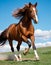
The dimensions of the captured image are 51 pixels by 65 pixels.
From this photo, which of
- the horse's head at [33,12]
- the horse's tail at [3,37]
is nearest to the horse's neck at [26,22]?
the horse's head at [33,12]

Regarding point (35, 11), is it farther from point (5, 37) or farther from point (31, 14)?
point (5, 37)

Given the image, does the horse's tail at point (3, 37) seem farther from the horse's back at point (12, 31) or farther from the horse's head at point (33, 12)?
the horse's head at point (33, 12)

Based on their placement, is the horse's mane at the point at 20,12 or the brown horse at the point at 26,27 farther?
the horse's mane at the point at 20,12

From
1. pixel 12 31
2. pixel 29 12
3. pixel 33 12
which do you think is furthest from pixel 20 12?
pixel 33 12

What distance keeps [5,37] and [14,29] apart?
1258mm

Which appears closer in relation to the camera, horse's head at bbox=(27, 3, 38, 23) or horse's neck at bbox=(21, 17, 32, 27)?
horse's head at bbox=(27, 3, 38, 23)

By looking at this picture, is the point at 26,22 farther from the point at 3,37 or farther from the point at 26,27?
the point at 3,37

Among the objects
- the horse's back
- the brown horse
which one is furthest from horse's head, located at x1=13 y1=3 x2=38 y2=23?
the horse's back

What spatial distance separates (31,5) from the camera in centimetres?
918

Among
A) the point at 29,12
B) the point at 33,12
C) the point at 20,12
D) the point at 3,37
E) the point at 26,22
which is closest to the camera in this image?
the point at 33,12

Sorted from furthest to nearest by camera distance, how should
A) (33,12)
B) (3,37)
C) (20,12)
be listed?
1. (3,37)
2. (20,12)
3. (33,12)

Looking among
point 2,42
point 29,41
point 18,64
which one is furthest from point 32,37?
point 2,42

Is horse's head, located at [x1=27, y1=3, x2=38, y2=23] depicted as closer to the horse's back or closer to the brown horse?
the brown horse

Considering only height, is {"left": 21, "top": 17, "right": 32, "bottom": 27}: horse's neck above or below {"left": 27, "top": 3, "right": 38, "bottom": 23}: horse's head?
below
